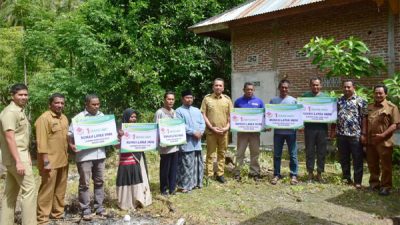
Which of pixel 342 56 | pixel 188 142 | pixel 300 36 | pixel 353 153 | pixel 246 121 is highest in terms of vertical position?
pixel 300 36

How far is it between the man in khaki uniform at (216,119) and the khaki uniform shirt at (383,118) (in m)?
2.29

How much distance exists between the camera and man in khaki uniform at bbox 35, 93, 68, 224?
15.9 ft

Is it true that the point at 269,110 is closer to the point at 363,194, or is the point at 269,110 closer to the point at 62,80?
the point at 363,194

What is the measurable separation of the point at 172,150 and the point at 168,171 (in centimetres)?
35

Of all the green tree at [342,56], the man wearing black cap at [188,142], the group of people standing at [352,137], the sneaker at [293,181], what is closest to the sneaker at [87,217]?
the man wearing black cap at [188,142]

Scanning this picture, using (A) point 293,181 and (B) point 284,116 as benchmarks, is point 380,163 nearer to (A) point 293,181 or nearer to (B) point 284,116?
(A) point 293,181

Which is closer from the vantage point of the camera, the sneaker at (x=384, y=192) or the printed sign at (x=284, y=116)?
the sneaker at (x=384, y=192)

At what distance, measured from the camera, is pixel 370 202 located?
238 inches

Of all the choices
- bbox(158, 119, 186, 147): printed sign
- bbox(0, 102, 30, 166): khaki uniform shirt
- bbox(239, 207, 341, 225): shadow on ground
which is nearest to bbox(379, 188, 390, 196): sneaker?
bbox(239, 207, 341, 225): shadow on ground

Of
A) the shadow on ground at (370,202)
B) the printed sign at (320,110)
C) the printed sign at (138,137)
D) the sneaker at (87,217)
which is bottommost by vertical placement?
the shadow on ground at (370,202)

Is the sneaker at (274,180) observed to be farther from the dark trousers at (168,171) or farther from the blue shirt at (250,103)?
the dark trousers at (168,171)

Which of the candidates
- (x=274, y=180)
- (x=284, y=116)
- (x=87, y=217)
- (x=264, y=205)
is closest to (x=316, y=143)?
(x=284, y=116)

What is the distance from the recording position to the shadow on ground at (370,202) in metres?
5.71

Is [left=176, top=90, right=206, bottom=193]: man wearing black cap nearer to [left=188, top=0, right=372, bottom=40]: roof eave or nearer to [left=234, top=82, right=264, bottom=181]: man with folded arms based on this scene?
[left=234, top=82, right=264, bottom=181]: man with folded arms
